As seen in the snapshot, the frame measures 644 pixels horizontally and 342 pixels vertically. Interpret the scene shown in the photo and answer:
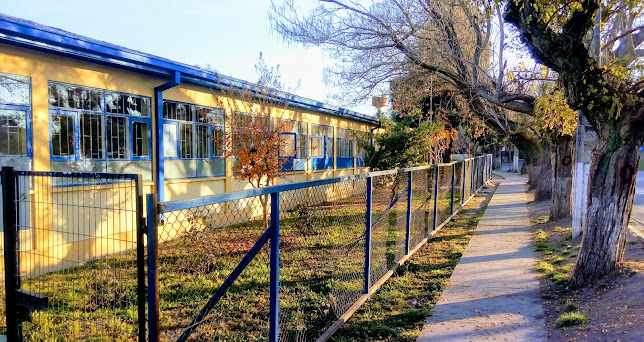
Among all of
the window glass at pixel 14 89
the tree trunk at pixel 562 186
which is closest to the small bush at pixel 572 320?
the tree trunk at pixel 562 186

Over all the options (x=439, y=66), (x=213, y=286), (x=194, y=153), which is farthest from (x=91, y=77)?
(x=439, y=66)

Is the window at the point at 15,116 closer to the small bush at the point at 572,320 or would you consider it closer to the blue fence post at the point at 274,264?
the blue fence post at the point at 274,264

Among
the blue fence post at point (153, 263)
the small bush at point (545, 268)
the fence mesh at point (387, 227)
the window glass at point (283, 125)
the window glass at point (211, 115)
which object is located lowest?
the small bush at point (545, 268)

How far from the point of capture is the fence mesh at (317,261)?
4.36 m

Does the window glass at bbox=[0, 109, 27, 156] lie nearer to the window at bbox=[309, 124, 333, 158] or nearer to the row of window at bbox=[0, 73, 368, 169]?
the row of window at bbox=[0, 73, 368, 169]

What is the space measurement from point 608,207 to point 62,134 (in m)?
8.41

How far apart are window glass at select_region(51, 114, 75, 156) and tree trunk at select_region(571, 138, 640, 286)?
8.17 meters

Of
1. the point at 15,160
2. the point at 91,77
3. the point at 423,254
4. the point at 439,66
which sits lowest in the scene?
the point at 423,254

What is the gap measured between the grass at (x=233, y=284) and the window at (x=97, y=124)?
259 cm

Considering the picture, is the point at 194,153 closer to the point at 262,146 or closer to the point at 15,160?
the point at 262,146

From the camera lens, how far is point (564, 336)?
12.7 feet

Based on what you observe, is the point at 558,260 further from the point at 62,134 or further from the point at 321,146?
the point at 321,146

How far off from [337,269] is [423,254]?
2.66 m

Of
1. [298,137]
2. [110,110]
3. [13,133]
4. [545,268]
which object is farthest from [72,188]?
[298,137]
